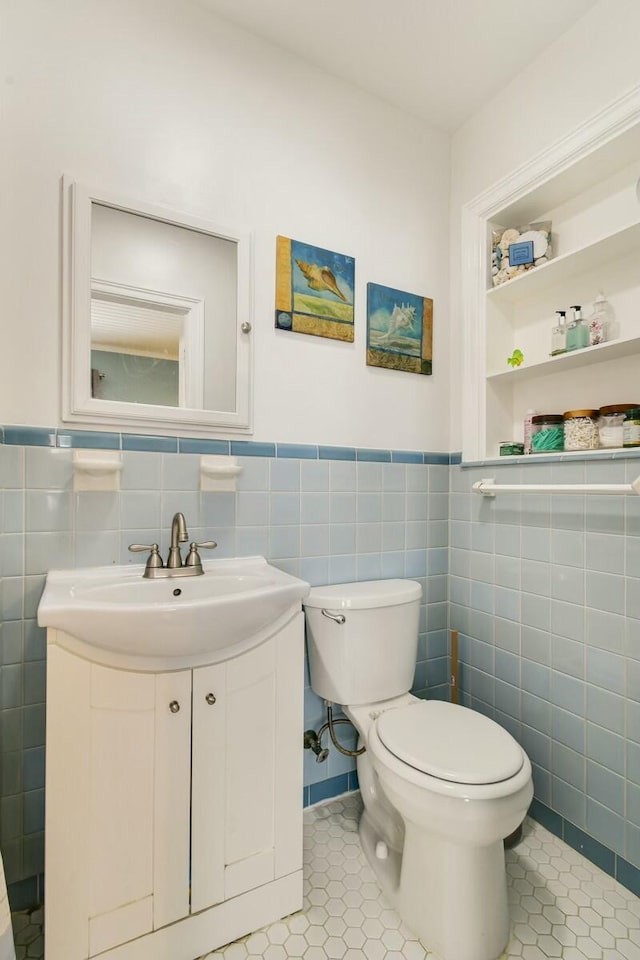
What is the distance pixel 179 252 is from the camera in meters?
1.31

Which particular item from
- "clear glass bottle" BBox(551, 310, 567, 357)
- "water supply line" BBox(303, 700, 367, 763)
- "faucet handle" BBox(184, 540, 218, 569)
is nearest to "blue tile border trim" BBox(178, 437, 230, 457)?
"faucet handle" BBox(184, 540, 218, 569)

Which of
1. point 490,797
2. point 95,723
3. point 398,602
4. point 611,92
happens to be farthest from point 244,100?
point 490,797

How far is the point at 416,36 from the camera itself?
141 cm

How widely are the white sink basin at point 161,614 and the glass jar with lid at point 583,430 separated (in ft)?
3.07

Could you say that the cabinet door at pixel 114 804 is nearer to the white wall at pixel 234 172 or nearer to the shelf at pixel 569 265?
the white wall at pixel 234 172

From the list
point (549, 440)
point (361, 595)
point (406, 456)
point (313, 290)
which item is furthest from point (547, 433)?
point (313, 290)

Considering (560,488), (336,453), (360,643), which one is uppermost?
(336,453)

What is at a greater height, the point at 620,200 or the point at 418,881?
the point at 620,200

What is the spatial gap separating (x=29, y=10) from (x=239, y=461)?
4.06 ft

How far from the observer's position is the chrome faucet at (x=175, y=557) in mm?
1185

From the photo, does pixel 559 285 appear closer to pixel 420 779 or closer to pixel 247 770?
pixel 420 779

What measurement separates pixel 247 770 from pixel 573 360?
57.7 inches

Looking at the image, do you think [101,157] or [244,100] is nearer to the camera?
[101,157]

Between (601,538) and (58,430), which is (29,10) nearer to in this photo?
(58,430)
